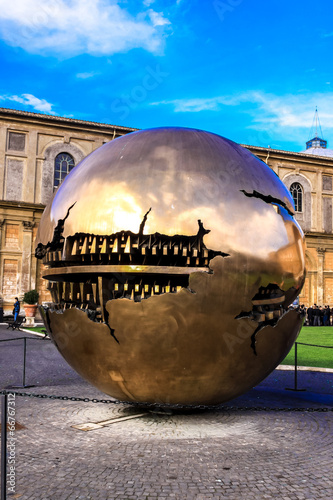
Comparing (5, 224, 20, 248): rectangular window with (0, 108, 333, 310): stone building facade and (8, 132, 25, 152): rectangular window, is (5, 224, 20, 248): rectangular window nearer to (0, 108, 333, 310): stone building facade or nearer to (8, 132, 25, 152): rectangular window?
(0, 108, 333, 310): stone building facade

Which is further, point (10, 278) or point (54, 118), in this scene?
point (54, 118)

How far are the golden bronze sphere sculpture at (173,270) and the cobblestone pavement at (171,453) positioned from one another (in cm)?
42

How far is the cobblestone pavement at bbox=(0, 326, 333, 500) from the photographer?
3.39 metres

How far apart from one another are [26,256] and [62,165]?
22.3 feet

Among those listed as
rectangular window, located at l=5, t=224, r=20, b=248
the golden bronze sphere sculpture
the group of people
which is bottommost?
the group of people

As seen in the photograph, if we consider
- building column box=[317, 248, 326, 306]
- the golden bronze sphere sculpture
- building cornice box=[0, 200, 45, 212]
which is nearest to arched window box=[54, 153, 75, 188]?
building cornice box=[0, 200, 45, 212]

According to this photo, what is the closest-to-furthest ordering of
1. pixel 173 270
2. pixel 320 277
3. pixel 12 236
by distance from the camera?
pixel 173 270
pixel 12 236
pixel 320 277

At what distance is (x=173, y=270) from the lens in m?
4.27

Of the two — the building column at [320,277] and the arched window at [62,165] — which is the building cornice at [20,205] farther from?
the building column at [320,277]

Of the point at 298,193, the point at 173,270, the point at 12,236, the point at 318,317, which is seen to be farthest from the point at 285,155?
the point at 173,270

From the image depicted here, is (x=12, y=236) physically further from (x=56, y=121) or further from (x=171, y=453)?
(x=171, y=453)

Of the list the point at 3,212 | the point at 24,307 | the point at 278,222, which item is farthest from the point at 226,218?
the point at 3,212

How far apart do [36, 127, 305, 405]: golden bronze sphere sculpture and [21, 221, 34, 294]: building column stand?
996 inches

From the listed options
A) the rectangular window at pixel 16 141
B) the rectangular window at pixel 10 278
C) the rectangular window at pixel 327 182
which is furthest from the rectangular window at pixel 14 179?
the rectangular window at pixel 327 182
